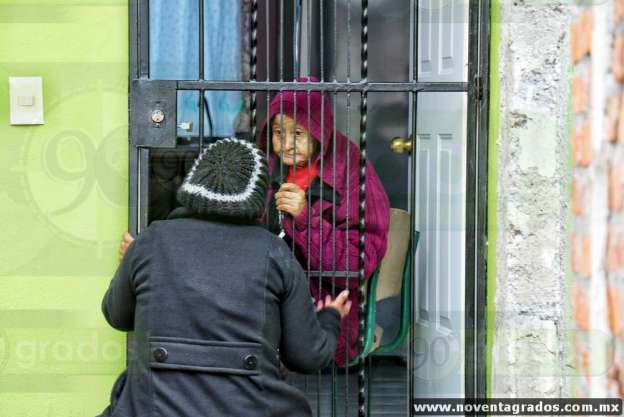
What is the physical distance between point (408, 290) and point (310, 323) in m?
1.30

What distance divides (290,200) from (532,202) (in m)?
0.86

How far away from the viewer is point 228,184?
294cm

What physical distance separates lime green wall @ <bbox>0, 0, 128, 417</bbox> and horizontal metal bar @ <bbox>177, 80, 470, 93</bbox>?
0.30m

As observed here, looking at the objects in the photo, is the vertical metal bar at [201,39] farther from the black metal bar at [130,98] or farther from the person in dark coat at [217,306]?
the person in dark coat at [217,306]

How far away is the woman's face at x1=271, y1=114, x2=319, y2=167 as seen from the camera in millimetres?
3965

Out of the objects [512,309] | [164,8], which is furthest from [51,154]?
[512,309]

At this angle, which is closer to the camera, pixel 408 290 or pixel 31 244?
pixel 31 244

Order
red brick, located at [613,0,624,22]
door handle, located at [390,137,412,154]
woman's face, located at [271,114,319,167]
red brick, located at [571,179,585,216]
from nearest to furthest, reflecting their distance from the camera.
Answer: red brick, located at [613,0,624,22] → red brick, located at [571,179,585,216] → woman's face, located at [271,114,319,167] → door handle, located at [390,137,412,154]

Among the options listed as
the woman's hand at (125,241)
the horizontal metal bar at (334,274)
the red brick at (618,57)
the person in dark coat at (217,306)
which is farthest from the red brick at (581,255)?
the woman's hand at (125,241)

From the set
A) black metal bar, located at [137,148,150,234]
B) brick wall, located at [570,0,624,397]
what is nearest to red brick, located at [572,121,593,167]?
brick wall, located at [570,0,624,397]

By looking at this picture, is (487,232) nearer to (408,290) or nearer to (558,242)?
(558,242)

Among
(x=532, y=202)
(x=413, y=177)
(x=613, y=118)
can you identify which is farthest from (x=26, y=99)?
(x=613, y=118)

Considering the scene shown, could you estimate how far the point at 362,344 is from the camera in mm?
3908

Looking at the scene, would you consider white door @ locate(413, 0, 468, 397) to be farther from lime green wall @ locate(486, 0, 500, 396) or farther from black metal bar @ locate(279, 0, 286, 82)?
black metal bar @ locate(279, 0, 286, 82)
